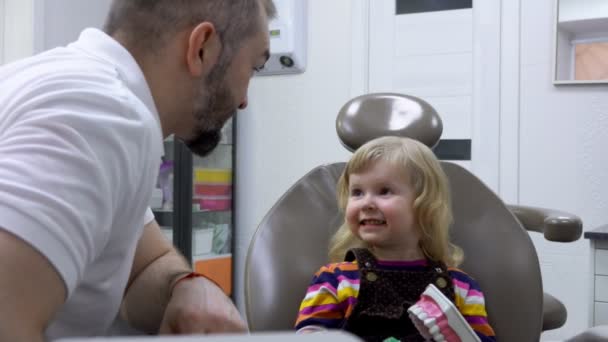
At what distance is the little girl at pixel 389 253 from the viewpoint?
1420 millimetres

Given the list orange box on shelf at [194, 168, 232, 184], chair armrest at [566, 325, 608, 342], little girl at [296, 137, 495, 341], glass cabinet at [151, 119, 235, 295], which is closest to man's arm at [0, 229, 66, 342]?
chair armrest at [566, 325, 608, 342]

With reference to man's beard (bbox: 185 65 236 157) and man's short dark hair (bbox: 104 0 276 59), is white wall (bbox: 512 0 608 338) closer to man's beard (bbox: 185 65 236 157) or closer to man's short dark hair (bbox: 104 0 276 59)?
man's beard (bbox: 185 65 236 157)

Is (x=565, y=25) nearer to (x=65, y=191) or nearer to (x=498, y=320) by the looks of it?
(x=498, y=320)

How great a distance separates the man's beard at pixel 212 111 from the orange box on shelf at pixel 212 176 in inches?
92.8

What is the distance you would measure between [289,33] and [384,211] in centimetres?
189

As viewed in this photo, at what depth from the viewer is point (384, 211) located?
1.51m

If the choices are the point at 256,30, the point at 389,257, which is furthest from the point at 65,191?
the point at 389,257

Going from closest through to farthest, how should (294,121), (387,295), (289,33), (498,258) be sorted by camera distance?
(387,295) < (498,258) < (289,33) < (294,121)

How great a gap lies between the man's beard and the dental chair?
0.42m

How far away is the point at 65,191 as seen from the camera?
24.5 inches

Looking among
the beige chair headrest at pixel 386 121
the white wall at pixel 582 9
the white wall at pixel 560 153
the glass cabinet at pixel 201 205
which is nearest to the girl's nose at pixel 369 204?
the beige chair headrest at pixel 386 121

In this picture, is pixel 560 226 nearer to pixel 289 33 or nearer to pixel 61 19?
pixel 289 33

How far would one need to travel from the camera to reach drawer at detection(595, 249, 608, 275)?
6.14 ft

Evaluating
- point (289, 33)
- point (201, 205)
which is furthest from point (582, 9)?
point (201, 205)
